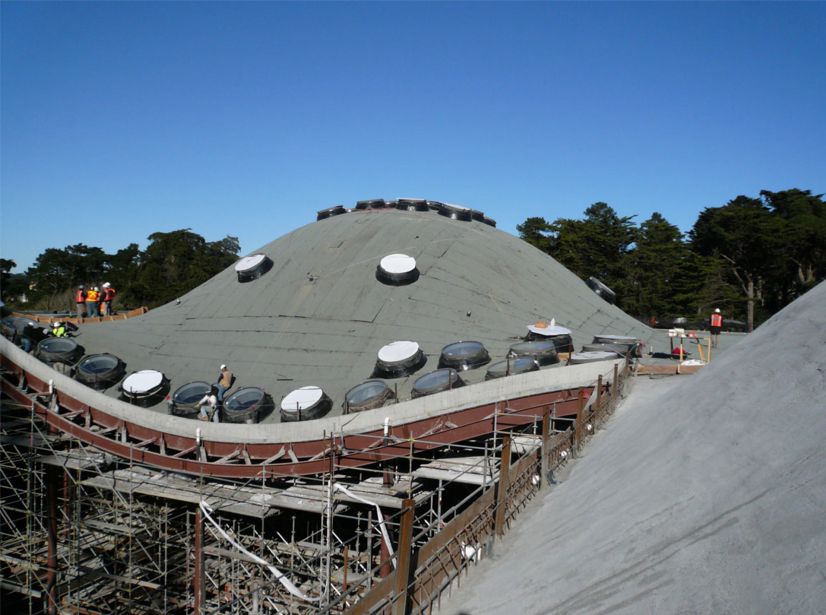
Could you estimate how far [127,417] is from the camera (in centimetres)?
2088

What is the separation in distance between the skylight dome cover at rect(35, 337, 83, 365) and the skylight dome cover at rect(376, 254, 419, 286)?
12.1 meters

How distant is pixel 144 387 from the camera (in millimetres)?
22141

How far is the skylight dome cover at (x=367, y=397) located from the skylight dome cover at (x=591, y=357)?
5660mm

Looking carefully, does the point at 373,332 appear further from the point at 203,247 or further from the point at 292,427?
the point at 203,247

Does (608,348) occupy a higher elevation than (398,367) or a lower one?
higher

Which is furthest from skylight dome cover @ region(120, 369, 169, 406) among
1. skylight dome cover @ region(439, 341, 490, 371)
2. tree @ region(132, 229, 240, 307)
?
tree @ region(132, 229, 240, 307)

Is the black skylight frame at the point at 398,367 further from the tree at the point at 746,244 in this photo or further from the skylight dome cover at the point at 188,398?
the tree at the point at 746,244

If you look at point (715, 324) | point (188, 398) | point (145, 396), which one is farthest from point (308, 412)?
point (715, 324)

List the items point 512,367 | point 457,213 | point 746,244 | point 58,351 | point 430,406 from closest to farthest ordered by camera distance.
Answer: point 430,406
point 512,367
point 58,351
point 457,213
point 746,244

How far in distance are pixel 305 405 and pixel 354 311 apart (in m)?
6.42

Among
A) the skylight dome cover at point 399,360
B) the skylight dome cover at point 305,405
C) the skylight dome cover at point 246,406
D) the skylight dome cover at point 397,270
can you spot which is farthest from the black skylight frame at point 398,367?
the skylight dome cover at point 397,270

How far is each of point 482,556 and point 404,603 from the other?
7.94 ft

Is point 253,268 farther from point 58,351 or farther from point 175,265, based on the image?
point 175,265

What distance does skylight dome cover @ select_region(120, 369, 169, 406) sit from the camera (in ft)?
71.8
